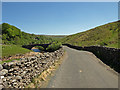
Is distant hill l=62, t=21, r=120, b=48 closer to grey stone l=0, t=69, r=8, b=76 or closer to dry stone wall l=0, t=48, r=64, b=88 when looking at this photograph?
dry stone wall l=0, t=48, r=64, b=88

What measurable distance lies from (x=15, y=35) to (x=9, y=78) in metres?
72.6

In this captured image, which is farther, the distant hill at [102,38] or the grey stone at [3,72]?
the distant hill at [102,38]

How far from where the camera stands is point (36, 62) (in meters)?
10.0

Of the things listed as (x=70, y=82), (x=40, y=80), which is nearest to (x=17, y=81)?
(x=40, y=80)

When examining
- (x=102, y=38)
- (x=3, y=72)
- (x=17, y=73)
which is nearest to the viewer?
(x=3, y=72)

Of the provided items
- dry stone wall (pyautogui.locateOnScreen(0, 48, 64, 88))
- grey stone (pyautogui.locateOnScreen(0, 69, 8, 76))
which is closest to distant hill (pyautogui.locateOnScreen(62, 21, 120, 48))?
dry stone wall (pyautogui.locateOnScreen(0, 48, 64, 88))

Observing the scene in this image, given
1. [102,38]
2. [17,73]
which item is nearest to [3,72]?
[17,73]

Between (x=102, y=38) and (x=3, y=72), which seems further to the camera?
(x=102, y=38)

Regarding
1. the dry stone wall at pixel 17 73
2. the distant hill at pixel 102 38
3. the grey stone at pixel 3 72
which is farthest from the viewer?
the distant hill at pixel 102 38

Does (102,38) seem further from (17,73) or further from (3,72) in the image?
(3,72)

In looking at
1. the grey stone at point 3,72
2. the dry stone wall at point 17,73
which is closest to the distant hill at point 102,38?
the dry stone wall at point 17,73

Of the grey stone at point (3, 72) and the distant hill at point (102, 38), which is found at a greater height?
the distant hill at point (102, 38)

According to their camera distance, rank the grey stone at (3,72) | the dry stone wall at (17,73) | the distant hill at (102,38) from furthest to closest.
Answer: the distant hill at (102,38) < the dry stone wall at (17,73) < the grey stone at (3,72)

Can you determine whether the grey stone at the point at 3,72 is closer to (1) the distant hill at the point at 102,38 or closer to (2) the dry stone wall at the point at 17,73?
(2) the dry stone wall at the point at 17,73
